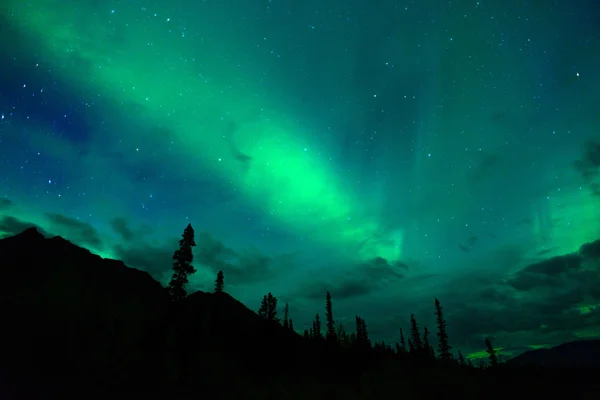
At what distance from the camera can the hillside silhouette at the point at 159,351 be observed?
30359mm

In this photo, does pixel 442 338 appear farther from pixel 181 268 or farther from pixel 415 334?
pixel 181 268

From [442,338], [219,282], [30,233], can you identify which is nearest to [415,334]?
[442,338]

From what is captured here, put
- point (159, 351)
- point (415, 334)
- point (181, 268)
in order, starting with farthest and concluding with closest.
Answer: point (415, 334)
point (181, 268)
point (159, 351)

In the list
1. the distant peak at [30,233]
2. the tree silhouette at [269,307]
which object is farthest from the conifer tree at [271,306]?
the distant peak at [30,233]

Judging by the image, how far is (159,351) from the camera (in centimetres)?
4050

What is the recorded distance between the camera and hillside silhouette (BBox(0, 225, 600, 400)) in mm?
30359

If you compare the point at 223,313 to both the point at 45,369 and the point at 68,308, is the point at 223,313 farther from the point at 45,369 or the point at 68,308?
the point at 45,369

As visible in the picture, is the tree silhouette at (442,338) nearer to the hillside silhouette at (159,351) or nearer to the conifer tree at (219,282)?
the hillside silhouette at (159,351)

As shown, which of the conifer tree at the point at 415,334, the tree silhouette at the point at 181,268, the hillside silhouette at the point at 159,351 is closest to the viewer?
the hillside silhouette at the point at 159,351

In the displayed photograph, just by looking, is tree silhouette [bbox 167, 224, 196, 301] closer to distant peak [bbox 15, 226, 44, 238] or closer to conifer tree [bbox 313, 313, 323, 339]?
distant peak [bbox 15, 226, 44, 238]

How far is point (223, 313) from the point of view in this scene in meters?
68.6

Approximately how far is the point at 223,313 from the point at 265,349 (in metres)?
16.6

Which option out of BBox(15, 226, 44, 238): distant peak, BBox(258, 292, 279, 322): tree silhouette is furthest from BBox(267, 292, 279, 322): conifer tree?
BBox(15, 226, 44, 238): distant peak

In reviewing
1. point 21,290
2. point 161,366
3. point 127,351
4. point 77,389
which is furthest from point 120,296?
point 77,389
